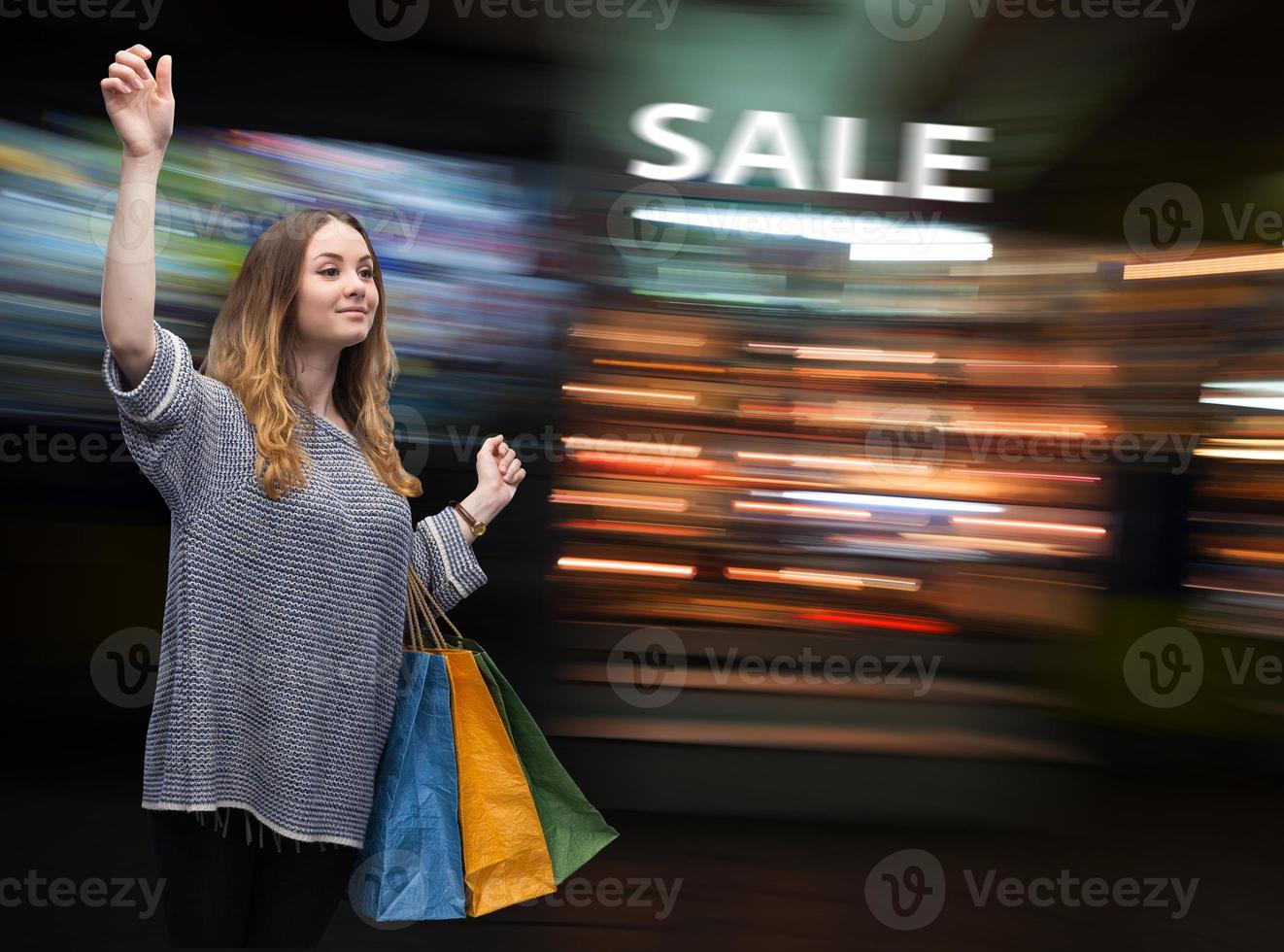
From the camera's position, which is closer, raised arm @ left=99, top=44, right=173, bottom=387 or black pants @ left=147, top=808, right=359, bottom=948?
raised arm @ left=99, top=44, right=173, bottom=387

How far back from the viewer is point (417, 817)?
5.23 feet

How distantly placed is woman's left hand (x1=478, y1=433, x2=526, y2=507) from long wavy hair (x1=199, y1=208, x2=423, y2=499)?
0.19 metres

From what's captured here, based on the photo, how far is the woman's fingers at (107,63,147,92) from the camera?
1.37 m

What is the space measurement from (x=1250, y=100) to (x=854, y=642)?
7.45 feet

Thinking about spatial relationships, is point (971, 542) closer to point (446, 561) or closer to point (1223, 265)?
point (1223, 265)

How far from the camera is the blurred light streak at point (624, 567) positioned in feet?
11.6

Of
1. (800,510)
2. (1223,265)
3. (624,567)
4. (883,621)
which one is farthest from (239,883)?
(1223,265)

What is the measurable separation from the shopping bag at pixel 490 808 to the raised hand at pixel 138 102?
2.44 feet

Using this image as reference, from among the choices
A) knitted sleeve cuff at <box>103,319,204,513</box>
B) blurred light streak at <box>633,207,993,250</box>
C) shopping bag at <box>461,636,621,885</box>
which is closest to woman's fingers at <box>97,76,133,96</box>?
knitted sleeve cuff at <box>103,319,204,513</box>

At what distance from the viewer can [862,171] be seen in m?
3.69

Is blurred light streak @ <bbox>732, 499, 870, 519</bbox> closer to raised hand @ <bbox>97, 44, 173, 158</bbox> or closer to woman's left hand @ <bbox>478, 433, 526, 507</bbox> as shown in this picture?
woman's left hand @ <bbox>478, 433, 526, 507</bbox>

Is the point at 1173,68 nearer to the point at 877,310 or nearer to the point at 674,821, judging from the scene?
the point at 877,310

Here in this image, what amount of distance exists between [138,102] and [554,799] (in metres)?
1.05

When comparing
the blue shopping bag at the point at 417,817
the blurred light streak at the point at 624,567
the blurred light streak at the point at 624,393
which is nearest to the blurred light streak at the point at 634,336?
the blurred light streak at the point at 624,393
